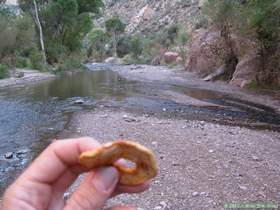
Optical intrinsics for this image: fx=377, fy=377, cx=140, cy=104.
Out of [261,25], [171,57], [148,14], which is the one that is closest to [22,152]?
[261,25]

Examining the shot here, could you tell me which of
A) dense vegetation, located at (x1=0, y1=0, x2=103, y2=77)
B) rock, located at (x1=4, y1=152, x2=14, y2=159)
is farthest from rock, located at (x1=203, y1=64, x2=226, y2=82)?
rock, located at (x1=4, y1=152, x2=14, y2=159)

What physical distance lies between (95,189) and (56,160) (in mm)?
267

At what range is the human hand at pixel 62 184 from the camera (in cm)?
157

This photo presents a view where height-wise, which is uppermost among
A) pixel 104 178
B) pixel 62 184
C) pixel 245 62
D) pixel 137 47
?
pixel 104 178

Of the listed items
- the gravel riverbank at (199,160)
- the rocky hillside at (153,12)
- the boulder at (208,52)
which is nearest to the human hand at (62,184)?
the gravel riverbank at (199,160)

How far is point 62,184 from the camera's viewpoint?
179 cm

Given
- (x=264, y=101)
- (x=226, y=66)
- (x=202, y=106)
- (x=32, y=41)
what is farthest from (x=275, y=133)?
(x=32, y=41)

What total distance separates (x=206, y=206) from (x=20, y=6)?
42315 mm

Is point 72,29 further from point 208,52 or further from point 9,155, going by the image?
point 9,155

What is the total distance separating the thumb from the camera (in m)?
1.55

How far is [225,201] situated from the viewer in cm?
571

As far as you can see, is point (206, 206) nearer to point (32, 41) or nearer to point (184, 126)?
point (184, 126)

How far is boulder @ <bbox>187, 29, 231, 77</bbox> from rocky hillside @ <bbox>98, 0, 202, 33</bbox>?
120 feet

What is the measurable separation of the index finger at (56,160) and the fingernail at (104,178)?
0.15 metres
